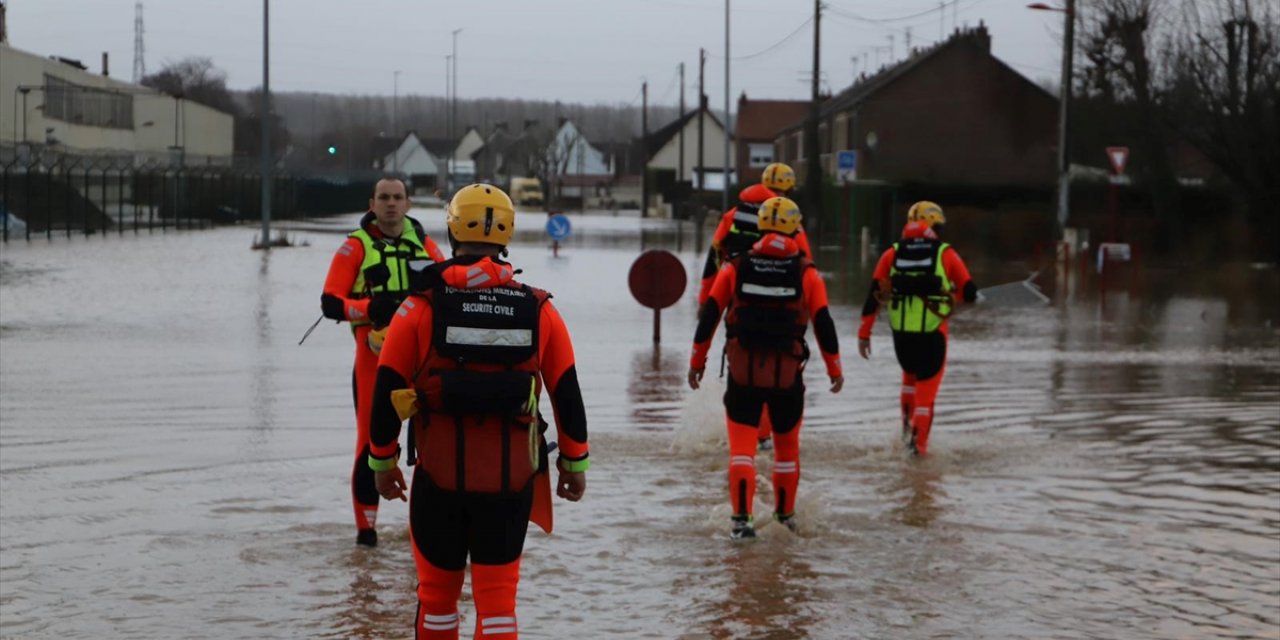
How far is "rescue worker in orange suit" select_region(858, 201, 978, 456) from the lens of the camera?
11.7 meters

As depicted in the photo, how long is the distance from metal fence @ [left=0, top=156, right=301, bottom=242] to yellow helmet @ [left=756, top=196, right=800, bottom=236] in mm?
33245

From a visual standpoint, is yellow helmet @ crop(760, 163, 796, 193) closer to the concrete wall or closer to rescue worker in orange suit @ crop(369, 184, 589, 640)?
rescue worker in orange suit @ crop(369, 184, 589, 640)

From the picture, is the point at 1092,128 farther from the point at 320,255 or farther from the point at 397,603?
the point at 397,603

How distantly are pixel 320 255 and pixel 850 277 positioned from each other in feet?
A: 43.6

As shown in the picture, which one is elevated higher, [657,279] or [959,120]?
[959,120]

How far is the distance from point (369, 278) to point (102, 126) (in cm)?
6411

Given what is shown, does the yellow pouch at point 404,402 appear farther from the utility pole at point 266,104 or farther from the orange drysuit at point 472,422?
the utility pole at point 266,104

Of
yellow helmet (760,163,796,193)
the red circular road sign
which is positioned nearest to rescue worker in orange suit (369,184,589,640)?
→ yellow helmet (760,163,796,193)

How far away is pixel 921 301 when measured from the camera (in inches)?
461

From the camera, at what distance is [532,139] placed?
5674 inches

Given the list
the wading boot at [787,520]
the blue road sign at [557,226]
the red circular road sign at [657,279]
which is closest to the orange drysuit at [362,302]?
the wading boot at [787,520]

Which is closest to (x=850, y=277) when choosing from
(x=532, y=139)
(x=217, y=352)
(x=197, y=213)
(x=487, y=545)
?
(x=217, y=352)

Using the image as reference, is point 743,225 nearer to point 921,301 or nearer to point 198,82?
point 921,301

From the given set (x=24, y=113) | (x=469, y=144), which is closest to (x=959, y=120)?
(x=24, y=113)
